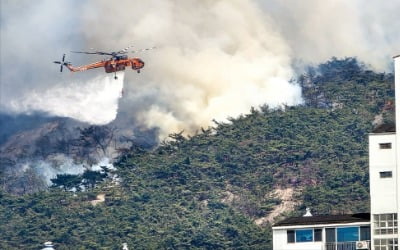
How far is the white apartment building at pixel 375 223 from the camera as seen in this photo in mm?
143375

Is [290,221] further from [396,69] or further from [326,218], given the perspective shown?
[396,69]

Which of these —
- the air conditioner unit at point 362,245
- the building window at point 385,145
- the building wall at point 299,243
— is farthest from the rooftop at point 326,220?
the building window at point 385,145

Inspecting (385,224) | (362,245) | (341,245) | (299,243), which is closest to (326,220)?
(299,243)

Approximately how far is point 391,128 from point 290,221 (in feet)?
30.8

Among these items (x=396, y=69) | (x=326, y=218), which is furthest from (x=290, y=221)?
(x=396, y=69)

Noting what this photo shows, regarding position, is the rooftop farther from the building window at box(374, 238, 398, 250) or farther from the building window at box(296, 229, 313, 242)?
the building window at box(374, 238, 398, 250)

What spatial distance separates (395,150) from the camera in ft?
472

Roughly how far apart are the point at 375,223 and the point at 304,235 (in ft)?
16.5

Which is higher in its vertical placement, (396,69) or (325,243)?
(396,69)

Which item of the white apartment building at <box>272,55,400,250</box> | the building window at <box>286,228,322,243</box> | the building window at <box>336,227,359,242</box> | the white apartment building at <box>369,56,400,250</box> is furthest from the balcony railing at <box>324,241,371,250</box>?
the white apartment building at <box>369,56,400,250</box>

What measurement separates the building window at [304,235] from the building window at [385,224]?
4.58m

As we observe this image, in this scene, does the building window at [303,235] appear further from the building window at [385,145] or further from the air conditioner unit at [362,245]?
the building window at [385,145]

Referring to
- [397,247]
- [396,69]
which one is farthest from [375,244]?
[396,69]

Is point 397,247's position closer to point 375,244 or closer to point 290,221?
point 375,244
